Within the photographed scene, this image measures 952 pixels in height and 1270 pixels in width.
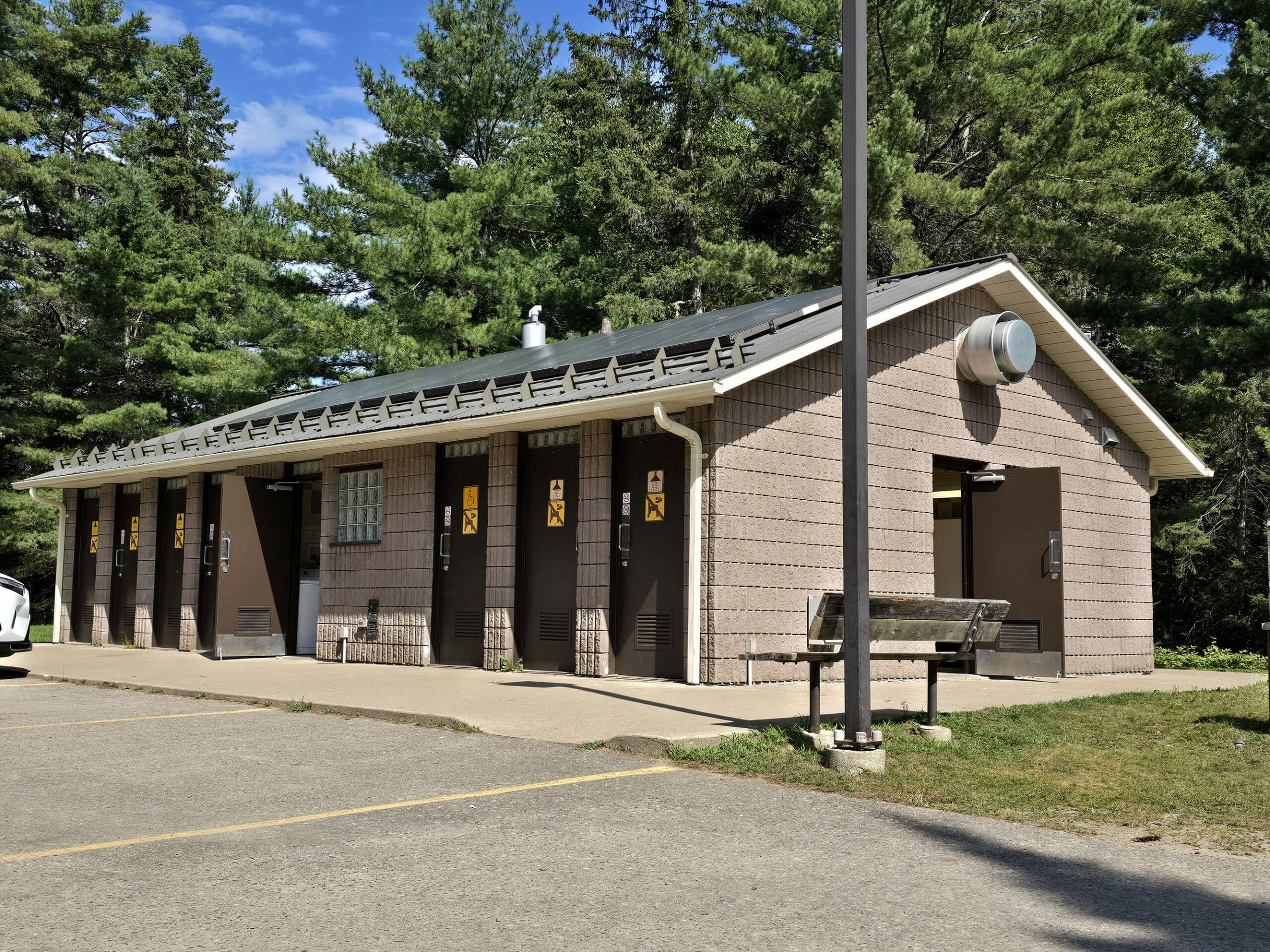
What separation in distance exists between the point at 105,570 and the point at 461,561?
368 inches

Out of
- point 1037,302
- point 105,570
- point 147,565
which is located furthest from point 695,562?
point 105,570

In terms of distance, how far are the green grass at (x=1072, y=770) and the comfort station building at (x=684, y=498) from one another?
3.72 m

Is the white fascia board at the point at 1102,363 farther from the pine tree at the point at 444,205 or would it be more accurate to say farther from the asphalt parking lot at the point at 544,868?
the pine tree at the point at 444,205

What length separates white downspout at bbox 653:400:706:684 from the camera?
11.4m

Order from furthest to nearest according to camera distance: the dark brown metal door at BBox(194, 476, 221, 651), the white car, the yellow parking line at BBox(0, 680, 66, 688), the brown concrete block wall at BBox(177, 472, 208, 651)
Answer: the brown concrete block wall at BBox(177, 472, 208, 651) → the dark brown metal door at BBox(194, 476, 221, 651) → the white car → the yellow parking line at BBox(0, 680, 66, 688)

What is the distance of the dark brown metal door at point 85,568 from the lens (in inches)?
827

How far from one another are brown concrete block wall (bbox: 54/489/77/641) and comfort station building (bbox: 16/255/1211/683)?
290 cm

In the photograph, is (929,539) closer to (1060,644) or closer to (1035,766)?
(1060,644)

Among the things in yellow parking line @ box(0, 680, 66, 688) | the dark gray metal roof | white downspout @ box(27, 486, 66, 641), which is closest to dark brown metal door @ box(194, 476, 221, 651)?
the dark gray metal roof

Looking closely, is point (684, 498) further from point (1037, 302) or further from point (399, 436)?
point (1037, 302)

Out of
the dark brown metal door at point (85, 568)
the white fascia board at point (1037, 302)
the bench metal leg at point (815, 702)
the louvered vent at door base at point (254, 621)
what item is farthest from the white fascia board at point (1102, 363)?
the dark brown metal door at point (85, 568)

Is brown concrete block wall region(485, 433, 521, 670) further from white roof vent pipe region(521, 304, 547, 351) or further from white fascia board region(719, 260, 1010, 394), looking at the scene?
white roof vent pipe region(521, 304, 547, 351)

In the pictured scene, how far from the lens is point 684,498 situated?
11.9 meters

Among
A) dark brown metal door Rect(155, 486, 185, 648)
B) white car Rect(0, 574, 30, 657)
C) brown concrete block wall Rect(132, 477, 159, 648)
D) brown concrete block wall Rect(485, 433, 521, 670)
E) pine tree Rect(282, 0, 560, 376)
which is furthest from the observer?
pine tree Rect(282, 0, 560, 376)
